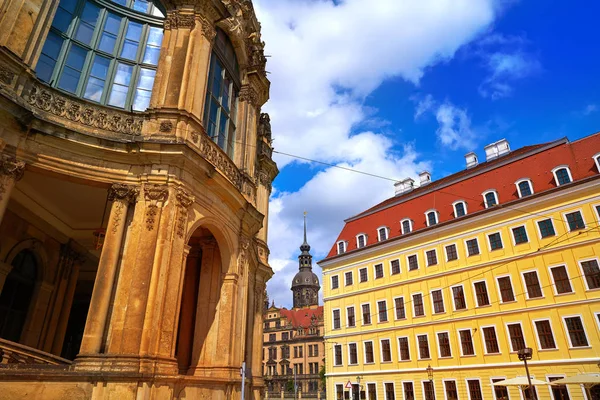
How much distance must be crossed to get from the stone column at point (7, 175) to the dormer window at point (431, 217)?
1438 inches

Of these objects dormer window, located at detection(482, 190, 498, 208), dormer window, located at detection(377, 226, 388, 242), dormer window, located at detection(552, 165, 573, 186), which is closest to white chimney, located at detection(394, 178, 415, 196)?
dormer window, located at detection(377, 226, 388, 242)

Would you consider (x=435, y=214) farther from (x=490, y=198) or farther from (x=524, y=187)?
(x=524, y=187)

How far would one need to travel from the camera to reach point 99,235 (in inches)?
469

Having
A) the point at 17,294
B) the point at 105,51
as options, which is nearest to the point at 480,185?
the point at 105,51

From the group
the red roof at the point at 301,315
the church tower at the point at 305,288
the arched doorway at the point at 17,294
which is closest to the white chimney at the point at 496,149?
the arched doorway at the point at 17,294

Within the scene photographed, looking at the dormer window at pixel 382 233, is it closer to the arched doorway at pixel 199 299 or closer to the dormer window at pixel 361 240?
the dormer window at pixel 361 240

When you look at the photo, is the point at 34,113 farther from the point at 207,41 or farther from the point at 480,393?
the point at 480,393

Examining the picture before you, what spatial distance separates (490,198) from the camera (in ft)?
119

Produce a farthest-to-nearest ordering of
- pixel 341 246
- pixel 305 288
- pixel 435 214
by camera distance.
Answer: pixel 305 288
pixel 341 246
pixel 435 214

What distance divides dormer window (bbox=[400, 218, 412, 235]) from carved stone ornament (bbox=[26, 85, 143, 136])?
34568 millimetres

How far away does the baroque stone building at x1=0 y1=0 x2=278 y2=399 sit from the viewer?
30.1 ft

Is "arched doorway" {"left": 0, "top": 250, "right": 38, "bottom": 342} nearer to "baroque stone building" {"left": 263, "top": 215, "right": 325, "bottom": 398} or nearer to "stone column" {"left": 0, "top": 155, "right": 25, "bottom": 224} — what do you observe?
"stone column" {"left": 0, "top": 155, "right": 25, "bottom": 224}

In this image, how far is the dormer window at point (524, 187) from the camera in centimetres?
3381

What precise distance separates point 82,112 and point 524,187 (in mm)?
34743
